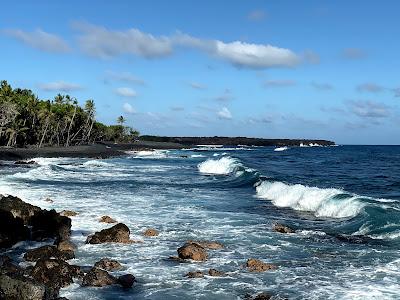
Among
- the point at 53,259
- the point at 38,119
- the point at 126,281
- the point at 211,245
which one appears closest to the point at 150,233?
the point at 211,245

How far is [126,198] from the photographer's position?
31.4 m

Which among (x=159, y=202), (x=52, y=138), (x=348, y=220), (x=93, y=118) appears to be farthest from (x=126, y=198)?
(x=93, y=118)

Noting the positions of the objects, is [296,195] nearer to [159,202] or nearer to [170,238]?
[159,202]

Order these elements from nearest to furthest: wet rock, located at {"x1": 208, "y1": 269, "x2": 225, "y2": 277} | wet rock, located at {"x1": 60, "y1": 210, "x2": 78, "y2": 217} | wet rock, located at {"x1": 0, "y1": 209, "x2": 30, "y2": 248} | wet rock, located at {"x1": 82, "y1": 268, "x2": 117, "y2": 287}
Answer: wet rock, located at {"x1": 82, "y1": 268, "x2": 117, "y2": 287} → wet rock, located at {"x1": 208, "y1": 269, "x2": 225, "y2": 277} → wet rock, located at {"x1": 0, "y1": 209, "x2": 30, "y2": 248} → wet rock, located at {"x1": 60, "y1": 210, "x2": 78, "y2": 217}

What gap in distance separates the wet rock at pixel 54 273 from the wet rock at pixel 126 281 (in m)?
1.26

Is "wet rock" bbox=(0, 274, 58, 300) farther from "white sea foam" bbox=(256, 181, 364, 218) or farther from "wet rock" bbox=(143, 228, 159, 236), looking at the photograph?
"white sea foam" bbox=(256, 181, 364, 218)

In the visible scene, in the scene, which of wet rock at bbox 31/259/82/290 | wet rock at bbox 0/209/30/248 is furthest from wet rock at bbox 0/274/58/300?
wet rock at bbox 0/209/30/248

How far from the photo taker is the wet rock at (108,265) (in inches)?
565

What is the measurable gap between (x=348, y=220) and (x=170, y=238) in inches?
383

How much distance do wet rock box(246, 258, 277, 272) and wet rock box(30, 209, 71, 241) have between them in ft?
23.8

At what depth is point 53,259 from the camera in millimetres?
13609

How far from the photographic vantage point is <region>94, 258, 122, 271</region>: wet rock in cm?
1435

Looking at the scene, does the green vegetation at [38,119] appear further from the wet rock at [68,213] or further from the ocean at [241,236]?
the wet rock at [68,213]

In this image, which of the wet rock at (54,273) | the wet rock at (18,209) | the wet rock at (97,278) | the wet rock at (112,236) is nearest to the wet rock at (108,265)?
the wet rock at (54,273)
